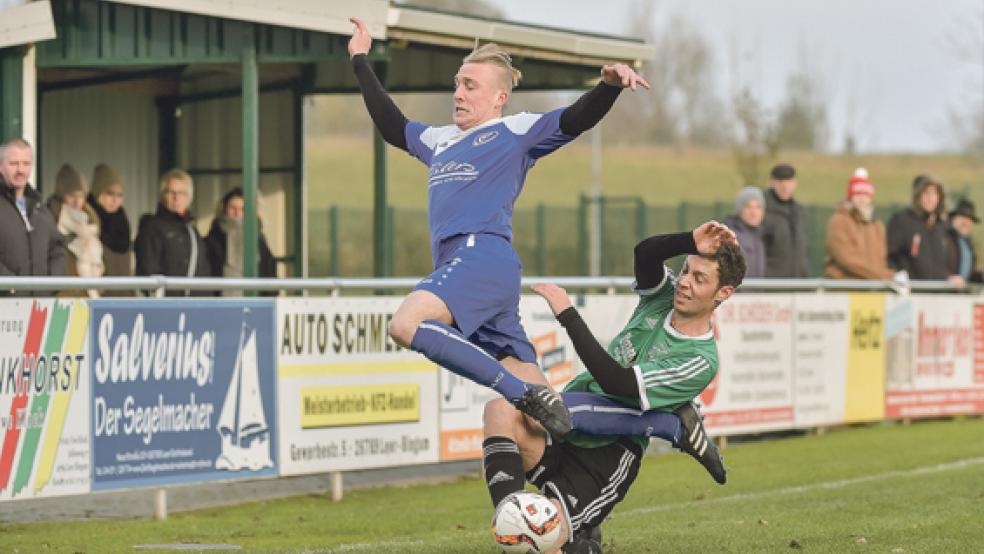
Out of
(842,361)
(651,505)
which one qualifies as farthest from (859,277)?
(651,505)

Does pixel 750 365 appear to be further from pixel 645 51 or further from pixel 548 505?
pixel 548 505

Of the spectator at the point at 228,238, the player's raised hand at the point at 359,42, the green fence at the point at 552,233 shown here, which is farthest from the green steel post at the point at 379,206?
the player's raised hand at the point at 359,42

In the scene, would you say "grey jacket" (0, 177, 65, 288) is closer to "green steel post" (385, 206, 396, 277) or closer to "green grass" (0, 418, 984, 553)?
"green grass" (0, 418, 984, 553)

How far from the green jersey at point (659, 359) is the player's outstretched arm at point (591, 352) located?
6 cm

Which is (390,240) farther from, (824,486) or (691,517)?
(691,517)

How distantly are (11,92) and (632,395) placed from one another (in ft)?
27.1

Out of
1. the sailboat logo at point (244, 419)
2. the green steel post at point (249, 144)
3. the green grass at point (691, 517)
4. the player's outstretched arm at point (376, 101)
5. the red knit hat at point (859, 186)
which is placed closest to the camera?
the player's outstretched arm at point (376, 101)

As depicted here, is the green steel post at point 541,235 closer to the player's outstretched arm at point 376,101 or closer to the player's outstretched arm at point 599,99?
the player's outstretched arm at point 376,101

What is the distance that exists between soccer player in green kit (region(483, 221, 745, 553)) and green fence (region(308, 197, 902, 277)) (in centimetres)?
1907

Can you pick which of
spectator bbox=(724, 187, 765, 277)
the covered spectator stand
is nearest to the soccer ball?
the covered spectator stand

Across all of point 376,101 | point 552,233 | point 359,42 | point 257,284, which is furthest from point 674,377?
point 552,233

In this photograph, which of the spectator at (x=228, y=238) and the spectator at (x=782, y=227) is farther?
the spectator at (x=782, y=227)

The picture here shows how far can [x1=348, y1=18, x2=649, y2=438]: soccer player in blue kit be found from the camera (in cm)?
689

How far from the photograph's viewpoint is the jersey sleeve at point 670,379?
726cm
